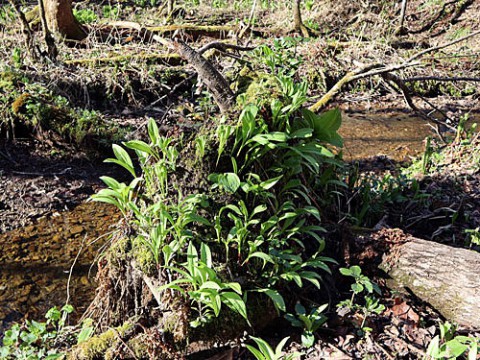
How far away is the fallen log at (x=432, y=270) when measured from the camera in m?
2.45

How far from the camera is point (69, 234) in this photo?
430 cm

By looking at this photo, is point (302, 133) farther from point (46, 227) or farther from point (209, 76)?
point (46, 227)

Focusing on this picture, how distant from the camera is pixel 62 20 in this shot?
324 inches

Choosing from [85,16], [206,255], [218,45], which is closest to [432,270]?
[206,255]

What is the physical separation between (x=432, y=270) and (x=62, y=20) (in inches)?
314

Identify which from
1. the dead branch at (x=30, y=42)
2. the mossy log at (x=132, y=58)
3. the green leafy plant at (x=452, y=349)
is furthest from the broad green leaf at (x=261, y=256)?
the dead branch at (x=30, y=42)

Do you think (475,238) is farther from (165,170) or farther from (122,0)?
(122,0)

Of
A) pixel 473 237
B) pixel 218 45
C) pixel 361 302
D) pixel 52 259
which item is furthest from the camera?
pixel 52 259

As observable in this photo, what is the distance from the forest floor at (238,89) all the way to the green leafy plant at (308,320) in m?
0.08

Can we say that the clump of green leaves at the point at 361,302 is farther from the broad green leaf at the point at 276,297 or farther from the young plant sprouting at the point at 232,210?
the broad green leaf at the point at 276,297

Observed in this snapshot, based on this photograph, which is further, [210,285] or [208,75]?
[208,75]

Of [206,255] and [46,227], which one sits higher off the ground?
[206,255]

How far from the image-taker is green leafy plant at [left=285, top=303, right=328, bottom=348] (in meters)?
2.34

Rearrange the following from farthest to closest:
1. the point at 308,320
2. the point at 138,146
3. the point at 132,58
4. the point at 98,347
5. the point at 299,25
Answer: the point at 299,25 → the point at 132,58 → the point at 138,146 → the point at 308,320 → the point at 98,347
